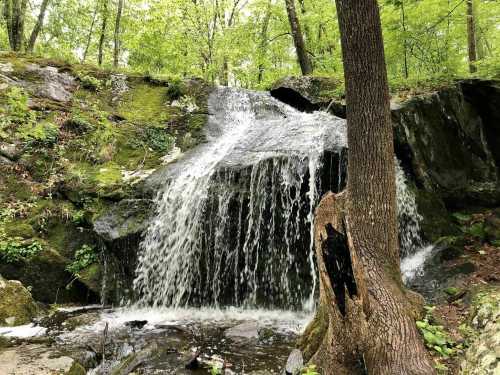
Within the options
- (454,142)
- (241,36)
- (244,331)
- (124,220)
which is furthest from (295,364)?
(241,36)

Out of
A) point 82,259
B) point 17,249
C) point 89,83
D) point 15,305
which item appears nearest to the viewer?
point 15,305

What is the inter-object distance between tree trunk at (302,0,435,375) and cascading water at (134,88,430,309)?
2.88 metres

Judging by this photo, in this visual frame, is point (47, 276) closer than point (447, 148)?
Yes

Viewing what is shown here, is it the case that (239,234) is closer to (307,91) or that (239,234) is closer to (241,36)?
(307,91)

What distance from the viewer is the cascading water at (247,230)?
24.3 feet

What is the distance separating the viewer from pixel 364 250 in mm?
3984

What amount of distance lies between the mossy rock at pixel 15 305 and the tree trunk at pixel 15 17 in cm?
1085

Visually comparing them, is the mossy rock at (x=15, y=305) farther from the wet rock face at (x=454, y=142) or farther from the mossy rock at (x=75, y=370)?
the wet rock face at (x=454, y=142)

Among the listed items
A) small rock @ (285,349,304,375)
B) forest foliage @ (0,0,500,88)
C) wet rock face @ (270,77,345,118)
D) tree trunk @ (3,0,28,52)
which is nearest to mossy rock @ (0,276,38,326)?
small rock @ (285,349,304,375)

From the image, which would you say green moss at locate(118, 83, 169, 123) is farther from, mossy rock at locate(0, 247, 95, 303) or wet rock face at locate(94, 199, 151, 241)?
mossy rock at locate(0, 247, 95, 303)

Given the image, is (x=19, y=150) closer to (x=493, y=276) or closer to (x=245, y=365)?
(x=245, y=365)

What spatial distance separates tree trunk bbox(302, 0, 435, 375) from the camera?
11.4 feet

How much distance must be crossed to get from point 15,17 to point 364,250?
49.5 feet

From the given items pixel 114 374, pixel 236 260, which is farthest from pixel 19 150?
pixel 114 374
